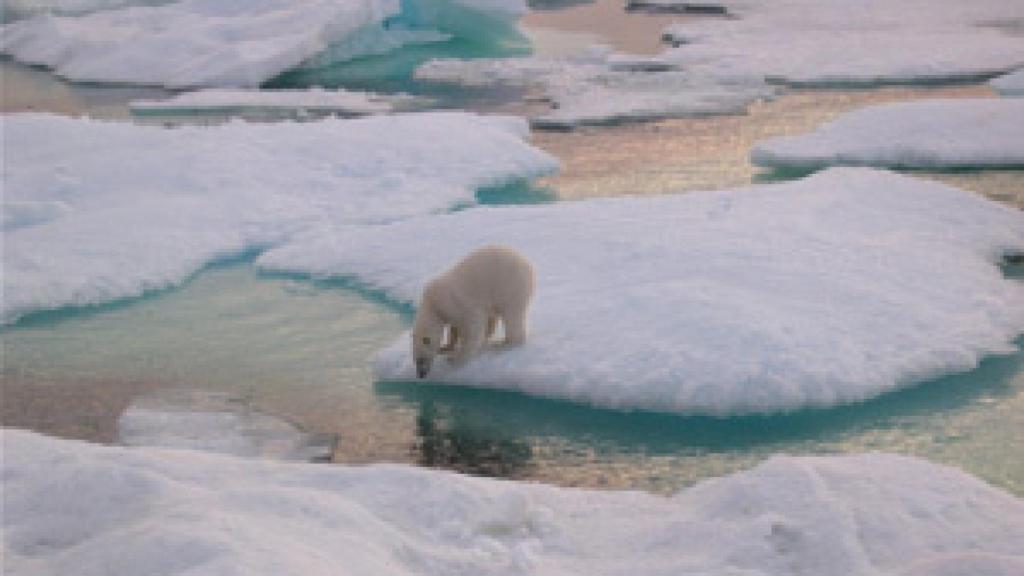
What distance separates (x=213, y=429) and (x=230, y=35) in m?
13.3

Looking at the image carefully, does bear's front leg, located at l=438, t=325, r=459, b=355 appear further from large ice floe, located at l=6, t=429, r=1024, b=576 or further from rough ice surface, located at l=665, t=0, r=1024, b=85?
rough ice surface, located at l=665, t=0, r=1024, b=85

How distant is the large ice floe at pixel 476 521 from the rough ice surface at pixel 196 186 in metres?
3.96

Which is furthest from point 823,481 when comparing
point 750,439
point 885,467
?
point 750,439

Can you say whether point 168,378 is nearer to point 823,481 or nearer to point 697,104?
point 823,481

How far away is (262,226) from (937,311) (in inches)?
184

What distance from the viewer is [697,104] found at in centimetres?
1361

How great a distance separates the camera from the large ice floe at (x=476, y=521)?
3447 mm

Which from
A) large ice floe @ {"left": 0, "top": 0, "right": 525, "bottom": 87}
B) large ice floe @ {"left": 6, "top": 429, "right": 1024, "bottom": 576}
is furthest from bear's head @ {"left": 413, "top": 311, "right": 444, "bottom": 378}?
large ice floe @ {"left": 0, "top": 0, "right": 525, "bottom": 87}

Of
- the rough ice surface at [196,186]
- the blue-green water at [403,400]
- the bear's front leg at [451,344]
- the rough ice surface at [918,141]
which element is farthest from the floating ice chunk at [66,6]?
the bear's front leg at [451,344]

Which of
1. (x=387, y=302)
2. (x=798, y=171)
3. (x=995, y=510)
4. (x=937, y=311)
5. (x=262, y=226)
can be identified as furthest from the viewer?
(x=798, y=171)

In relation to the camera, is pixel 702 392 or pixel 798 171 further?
pixel 798 171

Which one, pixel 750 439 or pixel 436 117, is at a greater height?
pixel 436 117

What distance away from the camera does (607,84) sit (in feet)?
50.1

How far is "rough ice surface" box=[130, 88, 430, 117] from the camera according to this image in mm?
14555
